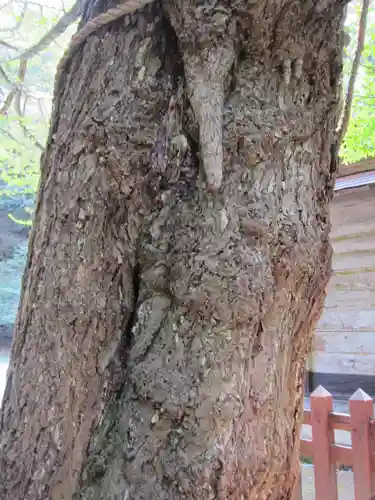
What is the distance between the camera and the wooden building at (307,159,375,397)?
495 centimetres

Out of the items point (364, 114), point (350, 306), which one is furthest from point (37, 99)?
point (350, 306)

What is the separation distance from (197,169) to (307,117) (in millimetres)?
252

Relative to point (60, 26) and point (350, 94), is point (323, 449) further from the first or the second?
point (60, 26)

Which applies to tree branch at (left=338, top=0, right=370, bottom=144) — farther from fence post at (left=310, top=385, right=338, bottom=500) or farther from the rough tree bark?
fence post at (left=310, top=385, right=338, bottom=500)

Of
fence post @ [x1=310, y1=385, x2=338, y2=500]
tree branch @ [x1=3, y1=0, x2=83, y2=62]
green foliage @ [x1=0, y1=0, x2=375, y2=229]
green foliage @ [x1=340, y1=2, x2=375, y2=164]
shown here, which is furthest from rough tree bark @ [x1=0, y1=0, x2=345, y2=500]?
green foliage @ [x1=340, y1=2, x2=375, y2=164]

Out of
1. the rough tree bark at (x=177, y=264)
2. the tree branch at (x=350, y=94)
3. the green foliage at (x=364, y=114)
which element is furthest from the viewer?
the green foliage at (x=364, y=114)

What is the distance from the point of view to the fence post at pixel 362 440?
2426mm

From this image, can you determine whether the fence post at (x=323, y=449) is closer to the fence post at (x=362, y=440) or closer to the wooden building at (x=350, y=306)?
the fence post at (x=362, y=440)

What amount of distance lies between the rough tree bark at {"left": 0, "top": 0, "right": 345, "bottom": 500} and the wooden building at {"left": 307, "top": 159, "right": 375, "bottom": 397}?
12.7ft

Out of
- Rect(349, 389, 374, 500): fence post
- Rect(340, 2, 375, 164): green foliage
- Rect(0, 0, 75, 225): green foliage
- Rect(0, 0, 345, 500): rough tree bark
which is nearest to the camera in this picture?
Rect(0, 0, 345, 500): rough tree bark

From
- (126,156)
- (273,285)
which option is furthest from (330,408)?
(126,156)

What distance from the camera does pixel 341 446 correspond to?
2580mm

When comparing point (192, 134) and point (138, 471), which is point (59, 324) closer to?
point (138, 471)

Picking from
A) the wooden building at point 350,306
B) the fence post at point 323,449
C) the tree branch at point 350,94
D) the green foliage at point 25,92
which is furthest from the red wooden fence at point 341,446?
the wooden building at point 350,306
